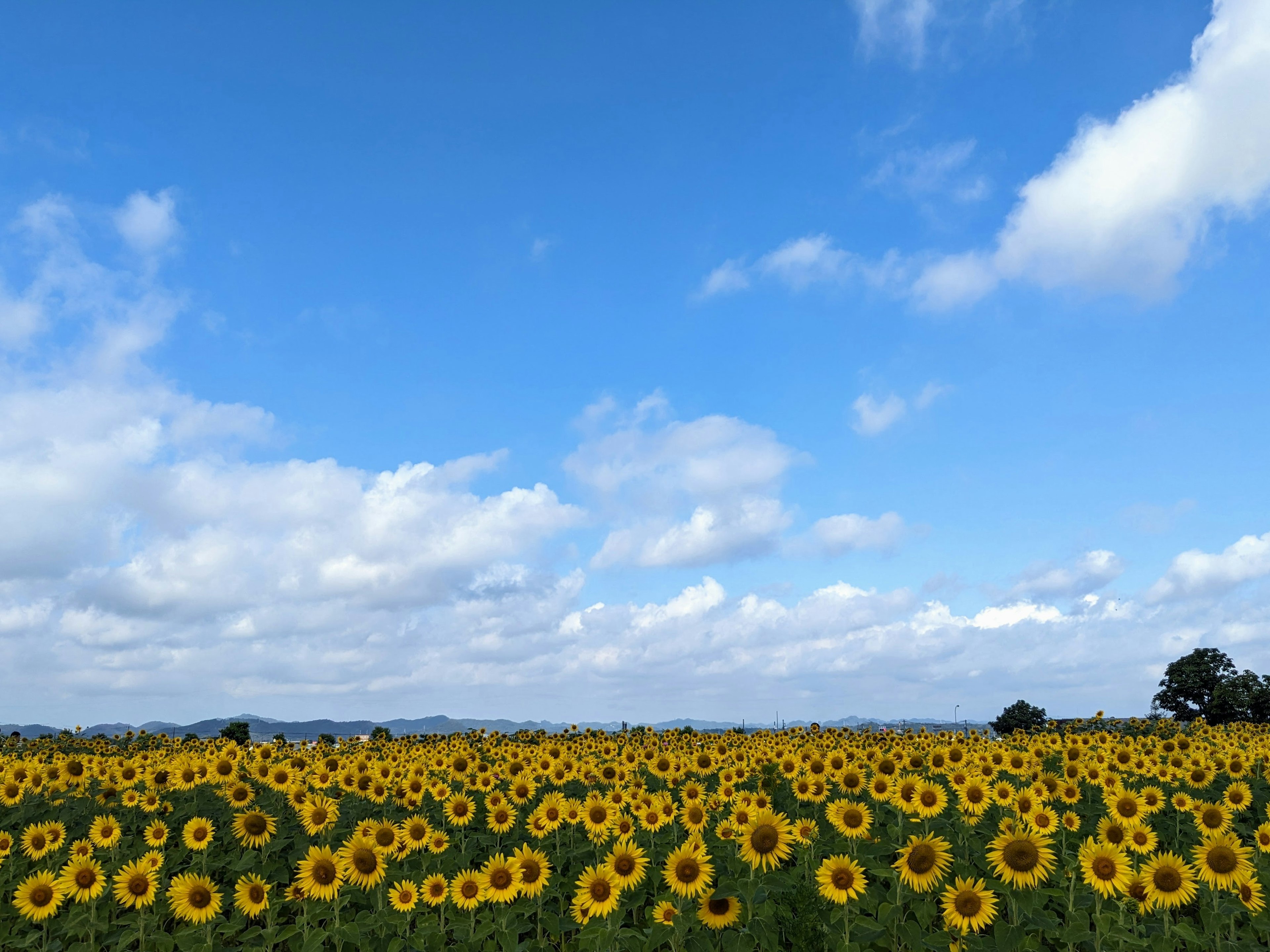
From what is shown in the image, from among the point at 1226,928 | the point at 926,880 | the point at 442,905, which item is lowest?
the point at 1226,928

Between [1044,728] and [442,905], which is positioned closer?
[442,905]

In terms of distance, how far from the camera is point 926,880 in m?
9.19

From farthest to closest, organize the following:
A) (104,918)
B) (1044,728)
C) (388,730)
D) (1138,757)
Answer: (388,730) < (1044,728) < (1138,757) < (104,918)

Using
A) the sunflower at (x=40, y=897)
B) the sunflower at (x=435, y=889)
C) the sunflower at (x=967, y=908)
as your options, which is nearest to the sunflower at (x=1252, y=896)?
the sunflower at (x=967, y=908)

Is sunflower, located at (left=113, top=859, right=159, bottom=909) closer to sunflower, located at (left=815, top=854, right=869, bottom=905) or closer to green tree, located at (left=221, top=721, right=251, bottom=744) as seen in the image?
sunflower, located at (left=815, top=854, right=869, bottom=905)

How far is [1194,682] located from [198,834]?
9005 cm

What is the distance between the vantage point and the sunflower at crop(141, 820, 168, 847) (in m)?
13.7

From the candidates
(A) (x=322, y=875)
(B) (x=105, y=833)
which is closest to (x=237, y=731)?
(B) (x=105, y=833)

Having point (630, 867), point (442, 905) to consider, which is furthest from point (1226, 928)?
point (442, 905)

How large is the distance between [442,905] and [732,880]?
428cm

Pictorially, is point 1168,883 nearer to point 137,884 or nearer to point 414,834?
point 414,834

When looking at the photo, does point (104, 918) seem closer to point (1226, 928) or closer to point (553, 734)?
point (1226, 928)

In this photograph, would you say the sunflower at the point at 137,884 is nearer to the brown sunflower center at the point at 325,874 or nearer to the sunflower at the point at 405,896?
the brown sunflower center at the point at 325,874

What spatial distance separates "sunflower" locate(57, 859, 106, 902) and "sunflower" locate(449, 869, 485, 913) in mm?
5436
